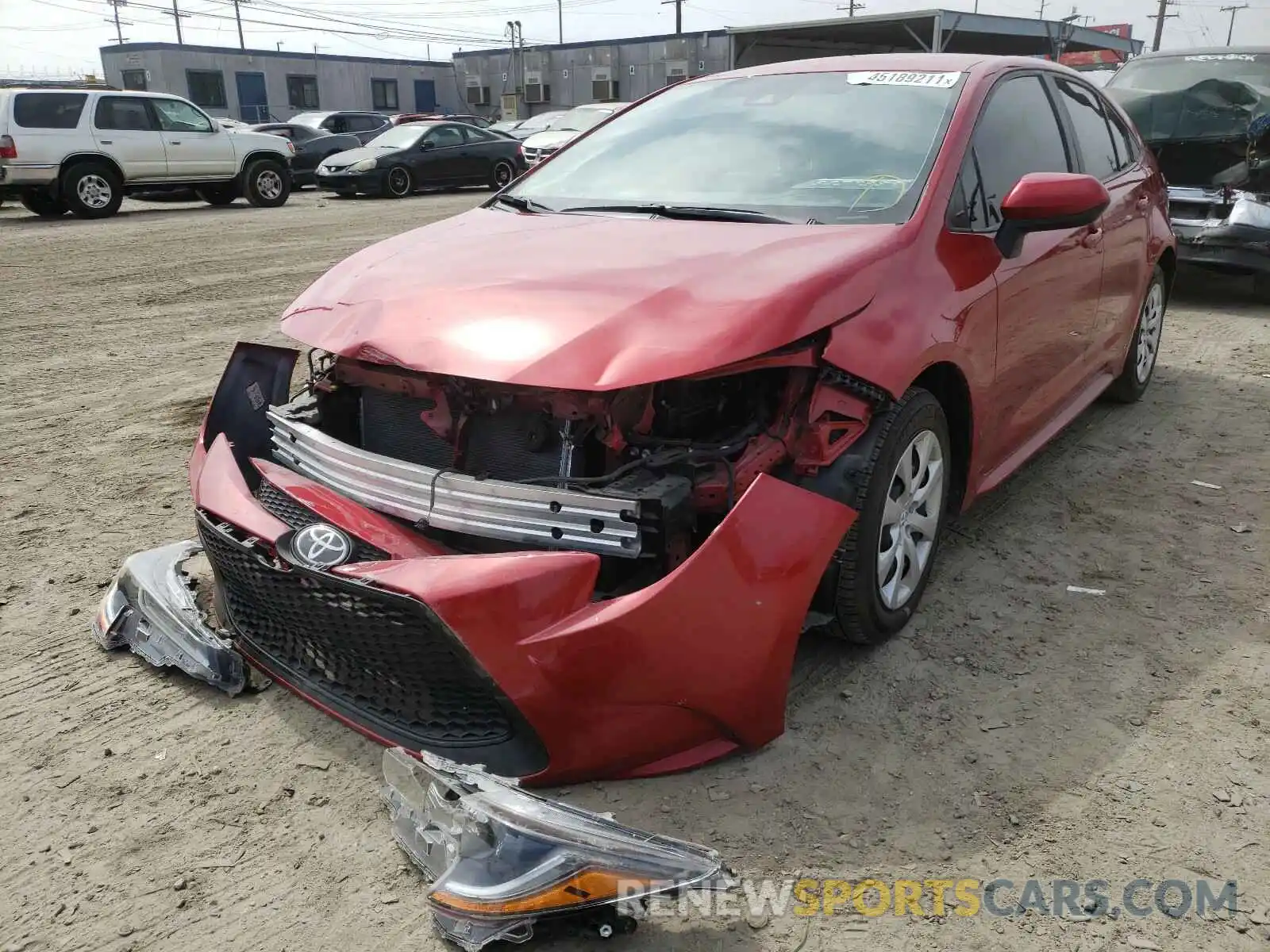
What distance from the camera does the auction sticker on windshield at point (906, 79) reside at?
346 cm

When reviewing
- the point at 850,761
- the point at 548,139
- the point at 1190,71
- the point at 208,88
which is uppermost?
the point at 208,88

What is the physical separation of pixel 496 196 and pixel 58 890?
2.71 meters

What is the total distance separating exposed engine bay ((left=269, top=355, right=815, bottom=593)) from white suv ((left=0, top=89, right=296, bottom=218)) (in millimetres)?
12771

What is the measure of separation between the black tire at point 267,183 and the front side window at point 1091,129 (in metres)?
13.7

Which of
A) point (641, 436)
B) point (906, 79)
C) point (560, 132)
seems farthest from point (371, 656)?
point (560, 132)

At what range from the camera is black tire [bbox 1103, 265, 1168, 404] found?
16.4ft

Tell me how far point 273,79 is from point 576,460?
5991 cm

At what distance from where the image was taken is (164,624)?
2.84 meters

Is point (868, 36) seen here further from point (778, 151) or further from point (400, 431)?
point (400, 431)

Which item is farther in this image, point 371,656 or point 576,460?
point 576,460

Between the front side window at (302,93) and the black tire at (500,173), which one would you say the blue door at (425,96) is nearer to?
the front side window at (302,93)

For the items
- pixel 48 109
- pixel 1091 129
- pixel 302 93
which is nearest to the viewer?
pixel 1091 129

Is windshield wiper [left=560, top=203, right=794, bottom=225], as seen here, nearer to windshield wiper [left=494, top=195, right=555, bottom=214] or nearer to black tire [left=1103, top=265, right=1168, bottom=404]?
windshield wiper [left=494, top=195, right=555, bottom=214]

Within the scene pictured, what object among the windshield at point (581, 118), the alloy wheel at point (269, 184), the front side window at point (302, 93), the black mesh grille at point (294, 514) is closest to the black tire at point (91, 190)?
the alloy wheel at point (269, 184)
